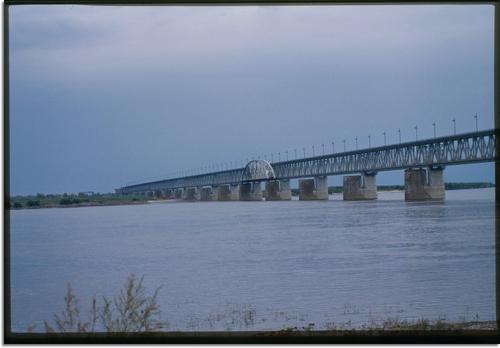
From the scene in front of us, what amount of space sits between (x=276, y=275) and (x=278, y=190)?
334ft

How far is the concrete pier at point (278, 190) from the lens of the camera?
405ft

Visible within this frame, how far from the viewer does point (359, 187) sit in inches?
3895

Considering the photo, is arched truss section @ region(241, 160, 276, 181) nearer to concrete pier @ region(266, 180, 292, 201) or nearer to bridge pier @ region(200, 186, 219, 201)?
concrete pier @ region(266, 180, 292, 201)

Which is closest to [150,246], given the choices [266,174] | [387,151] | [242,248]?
[242,248]

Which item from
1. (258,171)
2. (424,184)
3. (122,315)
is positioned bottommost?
(122,315)

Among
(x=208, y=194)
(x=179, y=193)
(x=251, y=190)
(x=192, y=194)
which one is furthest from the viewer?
(x=179, y=193)

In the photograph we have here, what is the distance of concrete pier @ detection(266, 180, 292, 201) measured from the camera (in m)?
123

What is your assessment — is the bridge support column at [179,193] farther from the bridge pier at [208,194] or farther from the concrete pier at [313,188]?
the concrete pier at [313,188]

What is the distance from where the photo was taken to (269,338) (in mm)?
7156

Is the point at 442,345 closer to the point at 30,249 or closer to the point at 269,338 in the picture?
the point at 269,338

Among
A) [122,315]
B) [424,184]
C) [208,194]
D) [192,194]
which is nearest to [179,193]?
[192,194]

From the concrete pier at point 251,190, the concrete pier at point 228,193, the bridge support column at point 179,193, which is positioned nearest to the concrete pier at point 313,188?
the concrete pier at point 251,190

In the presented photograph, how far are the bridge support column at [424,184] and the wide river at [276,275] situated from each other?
40.5 metres

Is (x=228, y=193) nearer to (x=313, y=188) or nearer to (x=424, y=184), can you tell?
(x=313, y=188)
